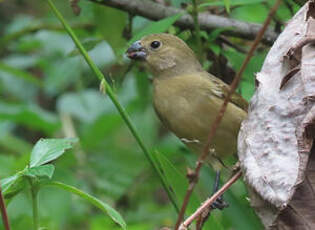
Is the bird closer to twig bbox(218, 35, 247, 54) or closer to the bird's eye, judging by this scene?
the bird's eye

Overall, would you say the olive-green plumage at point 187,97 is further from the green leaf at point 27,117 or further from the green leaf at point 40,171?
the green leaf at point 40,171

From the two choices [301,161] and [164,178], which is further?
[164,178]

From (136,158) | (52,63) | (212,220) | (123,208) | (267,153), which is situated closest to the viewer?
(267,153)

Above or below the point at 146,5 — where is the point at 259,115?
above

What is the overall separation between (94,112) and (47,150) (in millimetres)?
2754

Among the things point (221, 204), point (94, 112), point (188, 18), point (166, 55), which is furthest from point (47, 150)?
point (94, 112)

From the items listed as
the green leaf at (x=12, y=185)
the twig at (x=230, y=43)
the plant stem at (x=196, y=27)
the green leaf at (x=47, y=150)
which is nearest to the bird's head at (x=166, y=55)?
the twig at (x=230, y=43)

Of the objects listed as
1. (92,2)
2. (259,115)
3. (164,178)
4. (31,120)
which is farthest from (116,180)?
(259,115)

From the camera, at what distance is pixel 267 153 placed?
5.87ft

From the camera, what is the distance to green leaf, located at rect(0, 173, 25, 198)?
6.34 ft

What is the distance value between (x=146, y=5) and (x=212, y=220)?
129 centimetres

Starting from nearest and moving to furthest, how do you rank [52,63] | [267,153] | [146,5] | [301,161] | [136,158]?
[301,161] → [267,153] → [146,5] → [136,158] → [52,63]

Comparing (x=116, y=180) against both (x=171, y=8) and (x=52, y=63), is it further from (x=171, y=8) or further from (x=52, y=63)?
(x=171, y=8)

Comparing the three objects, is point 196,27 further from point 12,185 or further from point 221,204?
point 12,185
